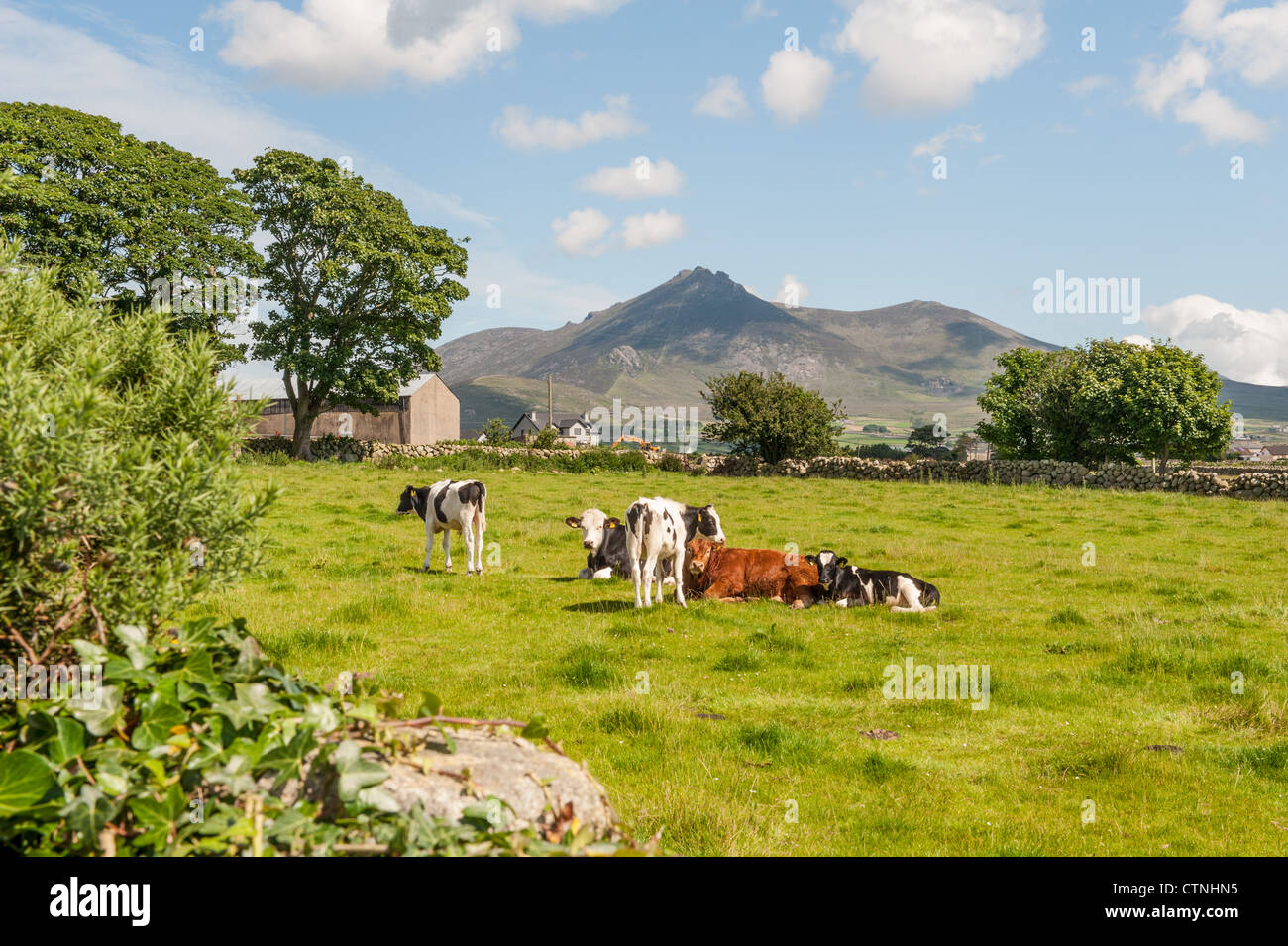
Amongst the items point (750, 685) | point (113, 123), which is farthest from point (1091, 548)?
point (113, 123)

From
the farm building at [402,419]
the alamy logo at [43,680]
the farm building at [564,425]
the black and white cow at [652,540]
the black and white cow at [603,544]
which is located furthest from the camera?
the farm building at [564,425]

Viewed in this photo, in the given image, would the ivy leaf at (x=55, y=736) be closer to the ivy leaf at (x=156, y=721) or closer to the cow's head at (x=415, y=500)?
the ivy leaf at (x=156, y=721)

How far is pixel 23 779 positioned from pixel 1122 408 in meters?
59.1

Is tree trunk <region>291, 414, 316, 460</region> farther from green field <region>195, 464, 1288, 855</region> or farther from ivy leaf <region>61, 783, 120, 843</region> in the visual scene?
ivy leaf <region>61, 783, 120, 843</region>

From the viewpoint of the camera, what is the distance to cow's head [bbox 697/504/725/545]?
14523 millimetres

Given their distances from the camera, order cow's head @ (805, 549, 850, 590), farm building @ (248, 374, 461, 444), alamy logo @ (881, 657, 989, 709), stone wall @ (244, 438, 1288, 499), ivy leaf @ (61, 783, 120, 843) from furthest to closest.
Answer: farm building @ (248, 374, 461, 444)
stone wall @ (244, 438, 1288, 499)
cow's head @ (805, 549, 850, 590)
alamy logo @ (881, 657, 989, 709)
ivy leaf @ (61, 783, 120, 843)

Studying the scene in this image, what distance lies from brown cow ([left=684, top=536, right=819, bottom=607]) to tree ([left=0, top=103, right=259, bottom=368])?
3056 centimetres

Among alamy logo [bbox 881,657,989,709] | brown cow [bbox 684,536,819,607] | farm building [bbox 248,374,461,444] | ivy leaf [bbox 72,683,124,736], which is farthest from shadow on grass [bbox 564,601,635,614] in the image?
farm building [bbox 248,374,461,444]

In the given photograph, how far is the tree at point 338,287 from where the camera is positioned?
48.5 metres

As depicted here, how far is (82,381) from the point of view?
10.1 ft

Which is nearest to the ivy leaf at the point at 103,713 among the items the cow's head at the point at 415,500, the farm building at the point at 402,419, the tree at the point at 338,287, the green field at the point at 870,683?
the green field at the point at 870,683
